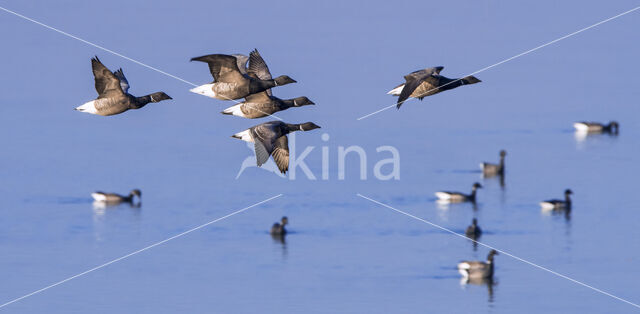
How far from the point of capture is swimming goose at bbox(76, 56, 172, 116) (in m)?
34.9

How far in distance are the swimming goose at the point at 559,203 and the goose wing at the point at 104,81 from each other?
32.8 meters

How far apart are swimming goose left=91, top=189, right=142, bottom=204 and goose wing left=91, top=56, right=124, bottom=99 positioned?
106 feet

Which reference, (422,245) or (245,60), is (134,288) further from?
(245,60)

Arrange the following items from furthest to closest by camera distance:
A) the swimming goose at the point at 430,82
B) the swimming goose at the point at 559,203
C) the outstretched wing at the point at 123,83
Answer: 1. the swimming goose at the point at 559,203
2. the outstretched wing at the point at 123,83
3. the swimming goose at the point at 430,82

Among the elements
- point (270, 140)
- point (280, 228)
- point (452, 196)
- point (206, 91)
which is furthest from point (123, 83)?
point (452, 196)

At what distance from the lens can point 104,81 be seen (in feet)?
115

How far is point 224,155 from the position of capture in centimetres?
7762

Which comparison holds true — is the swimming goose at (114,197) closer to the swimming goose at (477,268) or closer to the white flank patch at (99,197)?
the white flank patch at (99,197)

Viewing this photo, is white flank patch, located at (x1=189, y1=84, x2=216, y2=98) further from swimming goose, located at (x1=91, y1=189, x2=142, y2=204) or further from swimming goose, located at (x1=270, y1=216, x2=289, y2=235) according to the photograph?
swimming goose, located at (x1=91, y1=189, x2=142, y2=204)

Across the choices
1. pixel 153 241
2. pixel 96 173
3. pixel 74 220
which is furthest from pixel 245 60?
pixel 96 173

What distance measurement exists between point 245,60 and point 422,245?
26308mm

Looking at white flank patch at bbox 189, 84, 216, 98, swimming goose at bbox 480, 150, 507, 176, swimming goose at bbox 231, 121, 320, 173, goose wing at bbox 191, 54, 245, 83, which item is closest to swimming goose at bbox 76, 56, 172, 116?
white flank patch at bbox 189, 84, 216, 98

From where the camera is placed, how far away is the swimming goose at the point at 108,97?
3494 cm

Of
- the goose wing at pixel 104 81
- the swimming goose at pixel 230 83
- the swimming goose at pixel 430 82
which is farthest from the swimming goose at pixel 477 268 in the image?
the goose wing at pixel 104 81
